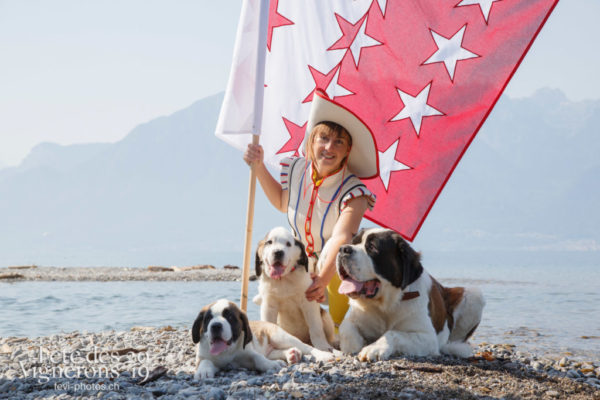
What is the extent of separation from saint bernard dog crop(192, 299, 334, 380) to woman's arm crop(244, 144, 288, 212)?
153cm

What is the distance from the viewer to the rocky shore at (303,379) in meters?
3.45

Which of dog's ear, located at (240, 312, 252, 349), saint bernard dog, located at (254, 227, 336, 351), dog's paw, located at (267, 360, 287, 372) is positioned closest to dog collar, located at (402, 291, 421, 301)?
saint bernard dog, located at (254, 227, 336, 351)

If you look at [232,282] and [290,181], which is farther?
[232,282]

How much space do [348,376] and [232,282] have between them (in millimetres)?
14773

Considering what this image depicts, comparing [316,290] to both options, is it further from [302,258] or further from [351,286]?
[351,286]

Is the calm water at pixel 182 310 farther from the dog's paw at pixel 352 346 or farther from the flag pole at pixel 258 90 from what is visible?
the flag pole at pixel 258 90

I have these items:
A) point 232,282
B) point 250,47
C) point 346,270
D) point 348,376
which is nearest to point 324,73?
point 250,47

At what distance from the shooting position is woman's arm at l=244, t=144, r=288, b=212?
5.17 meters

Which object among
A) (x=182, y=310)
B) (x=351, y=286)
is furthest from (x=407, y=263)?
(x=182, y=310)

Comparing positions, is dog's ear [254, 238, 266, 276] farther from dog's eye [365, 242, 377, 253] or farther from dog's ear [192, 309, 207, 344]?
dog's eye [365, 242, 377, 253]

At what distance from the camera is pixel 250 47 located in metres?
5.18

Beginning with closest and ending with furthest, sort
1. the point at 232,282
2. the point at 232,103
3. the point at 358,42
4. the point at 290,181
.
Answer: the point at 232,103 → the point at 290,181 → the point at 358,42 → the point at 232,282

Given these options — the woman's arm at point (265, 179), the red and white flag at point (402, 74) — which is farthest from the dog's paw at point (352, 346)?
the red and white flag at point (402, 74)

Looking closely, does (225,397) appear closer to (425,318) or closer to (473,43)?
(425,318)
